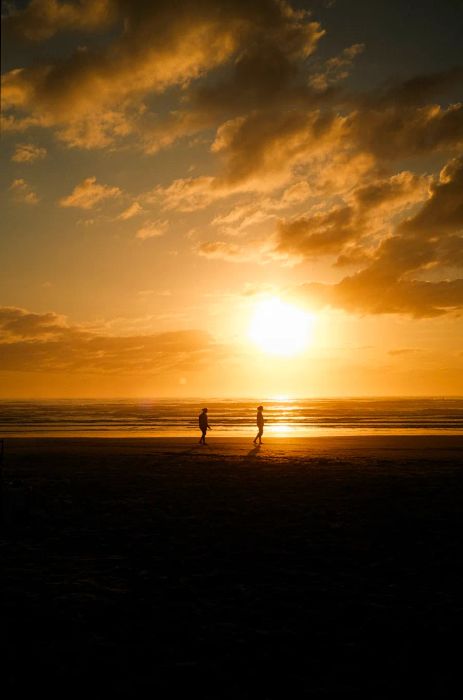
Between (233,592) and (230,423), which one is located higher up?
(233,592)

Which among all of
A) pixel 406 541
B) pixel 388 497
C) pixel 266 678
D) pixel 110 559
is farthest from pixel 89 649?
pixel 388 497

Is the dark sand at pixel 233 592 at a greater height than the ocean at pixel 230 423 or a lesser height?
greater

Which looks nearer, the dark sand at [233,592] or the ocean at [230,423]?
the dark sand at [233,592]

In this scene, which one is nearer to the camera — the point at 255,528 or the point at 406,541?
the point at 406,541

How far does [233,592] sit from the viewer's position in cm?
723

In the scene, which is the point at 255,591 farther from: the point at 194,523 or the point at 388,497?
the point at 388,497

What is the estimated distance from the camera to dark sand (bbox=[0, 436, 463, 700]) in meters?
4.99

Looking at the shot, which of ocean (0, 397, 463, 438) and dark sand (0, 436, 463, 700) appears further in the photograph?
ocean (0, 397, 463, 438)

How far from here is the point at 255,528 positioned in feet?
36.0

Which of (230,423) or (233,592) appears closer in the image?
(233,592)

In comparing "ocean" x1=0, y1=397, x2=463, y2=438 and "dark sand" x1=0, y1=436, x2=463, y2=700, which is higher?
"dark sand" x1=0, y1=436, x2=463, y2=700

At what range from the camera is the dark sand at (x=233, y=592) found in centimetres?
499

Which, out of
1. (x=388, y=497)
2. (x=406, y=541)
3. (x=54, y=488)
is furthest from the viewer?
(x=54, y=488)

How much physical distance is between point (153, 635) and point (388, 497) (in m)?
10.5
